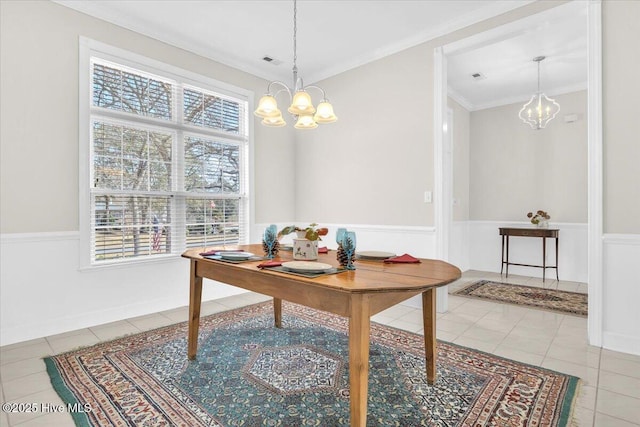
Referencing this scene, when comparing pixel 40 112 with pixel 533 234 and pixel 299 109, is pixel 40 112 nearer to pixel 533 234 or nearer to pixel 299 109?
pixel 299 109

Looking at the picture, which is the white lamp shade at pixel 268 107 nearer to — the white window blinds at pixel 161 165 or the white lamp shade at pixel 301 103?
the white lamp shade at pixel 301 103

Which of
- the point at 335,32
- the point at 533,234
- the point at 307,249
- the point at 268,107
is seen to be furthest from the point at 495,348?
the point at 335,32

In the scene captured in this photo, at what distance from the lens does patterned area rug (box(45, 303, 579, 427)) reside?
169 centimetres

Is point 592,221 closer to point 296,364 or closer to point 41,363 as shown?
point 296,364

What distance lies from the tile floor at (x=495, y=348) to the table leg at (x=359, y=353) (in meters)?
1.15

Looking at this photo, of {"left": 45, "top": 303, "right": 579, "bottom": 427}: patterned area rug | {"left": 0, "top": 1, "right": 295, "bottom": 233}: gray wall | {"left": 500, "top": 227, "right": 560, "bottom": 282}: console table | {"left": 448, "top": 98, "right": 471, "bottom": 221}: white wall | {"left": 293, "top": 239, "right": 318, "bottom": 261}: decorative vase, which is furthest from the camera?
{"left": 448, "top": 98, "right": 471, "bottom": 221}: white wall

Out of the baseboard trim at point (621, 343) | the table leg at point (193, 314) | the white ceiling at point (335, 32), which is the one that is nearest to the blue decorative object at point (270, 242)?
the table leg at point (193, 314)

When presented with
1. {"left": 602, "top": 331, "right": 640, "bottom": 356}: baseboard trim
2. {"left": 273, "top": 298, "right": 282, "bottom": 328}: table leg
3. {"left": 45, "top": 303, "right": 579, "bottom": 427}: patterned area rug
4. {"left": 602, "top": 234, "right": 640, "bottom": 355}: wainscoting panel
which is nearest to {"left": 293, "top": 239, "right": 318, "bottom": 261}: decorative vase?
{"left": 45, "top": 303, "right": 579, "bottom": 427}: patterned area rug

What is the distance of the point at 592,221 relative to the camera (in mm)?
2611

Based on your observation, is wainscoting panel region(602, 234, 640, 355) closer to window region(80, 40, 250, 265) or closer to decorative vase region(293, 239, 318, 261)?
decorative vase region(293, 239, 318, 261)

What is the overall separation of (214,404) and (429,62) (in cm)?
354

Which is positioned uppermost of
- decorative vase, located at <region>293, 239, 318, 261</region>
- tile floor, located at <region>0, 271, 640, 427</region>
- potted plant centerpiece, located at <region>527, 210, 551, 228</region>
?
potted plant centerpiece, located at <region>527, 210, 551, 228</region>

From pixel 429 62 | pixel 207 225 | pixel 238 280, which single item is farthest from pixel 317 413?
pixel 429 62

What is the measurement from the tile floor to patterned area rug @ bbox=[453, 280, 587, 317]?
0.79ft
